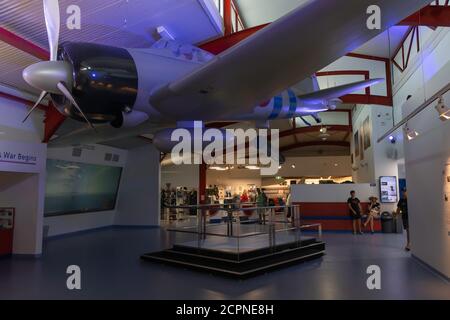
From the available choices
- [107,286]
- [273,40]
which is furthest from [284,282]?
[273,40]

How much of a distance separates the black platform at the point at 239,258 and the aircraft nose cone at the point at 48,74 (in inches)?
161

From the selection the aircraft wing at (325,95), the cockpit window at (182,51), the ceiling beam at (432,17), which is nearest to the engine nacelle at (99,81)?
the cockpit window at (182,51)

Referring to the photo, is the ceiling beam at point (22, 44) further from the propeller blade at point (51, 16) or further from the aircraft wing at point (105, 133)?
the propeller blade at point (51, 16)

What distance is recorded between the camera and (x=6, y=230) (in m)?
8.33

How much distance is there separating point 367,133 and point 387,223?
4174 mm

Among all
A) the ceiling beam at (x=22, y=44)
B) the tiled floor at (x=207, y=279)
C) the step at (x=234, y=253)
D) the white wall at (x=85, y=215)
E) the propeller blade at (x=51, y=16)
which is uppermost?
the ceiling beam at (x=22, y=44)

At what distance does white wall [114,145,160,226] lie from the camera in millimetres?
15343

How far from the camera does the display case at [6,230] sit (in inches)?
324

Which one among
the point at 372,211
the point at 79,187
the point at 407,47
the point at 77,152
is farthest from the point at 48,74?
the point at 372,211

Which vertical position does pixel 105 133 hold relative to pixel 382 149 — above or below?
below

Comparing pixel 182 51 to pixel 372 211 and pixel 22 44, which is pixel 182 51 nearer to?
pixel 22 44

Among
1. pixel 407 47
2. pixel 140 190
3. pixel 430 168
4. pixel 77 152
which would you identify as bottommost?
pixel 140 190
